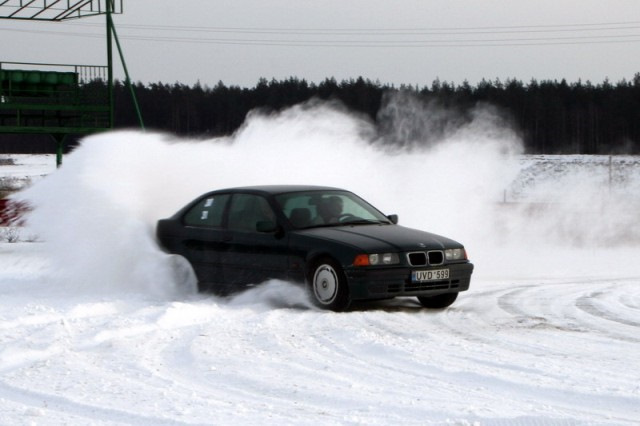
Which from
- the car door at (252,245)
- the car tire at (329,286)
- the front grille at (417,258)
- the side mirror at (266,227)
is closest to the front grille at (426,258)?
the front grille at (417,258)

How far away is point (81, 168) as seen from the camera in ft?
46.4

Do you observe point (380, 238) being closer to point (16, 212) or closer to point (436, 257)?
point (436, 257)

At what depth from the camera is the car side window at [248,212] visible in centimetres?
1147

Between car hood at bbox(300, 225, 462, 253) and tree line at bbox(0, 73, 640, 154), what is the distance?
8926cm

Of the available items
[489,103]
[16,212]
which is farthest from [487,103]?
[16,212]

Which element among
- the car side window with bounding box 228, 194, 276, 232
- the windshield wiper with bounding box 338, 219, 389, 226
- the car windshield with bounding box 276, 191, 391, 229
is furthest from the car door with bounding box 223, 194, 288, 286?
the windshield wiper with bounding box 338, 219, 389, 226

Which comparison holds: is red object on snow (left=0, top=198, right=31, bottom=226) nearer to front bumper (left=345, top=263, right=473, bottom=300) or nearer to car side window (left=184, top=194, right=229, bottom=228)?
car side window (left=184, top=194, right=229, bottom=228)

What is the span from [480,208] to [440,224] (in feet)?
12.3

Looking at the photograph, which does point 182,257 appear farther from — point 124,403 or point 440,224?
point 440,224

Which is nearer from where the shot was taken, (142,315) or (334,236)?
(142,315)

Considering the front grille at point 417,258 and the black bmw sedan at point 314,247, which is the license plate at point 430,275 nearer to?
the black bmw sedan at point 314,247

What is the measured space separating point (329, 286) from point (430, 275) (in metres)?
1.05

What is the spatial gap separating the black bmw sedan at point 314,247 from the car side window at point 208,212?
0.05 ft

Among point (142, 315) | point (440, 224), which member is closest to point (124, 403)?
point (142, 315)
